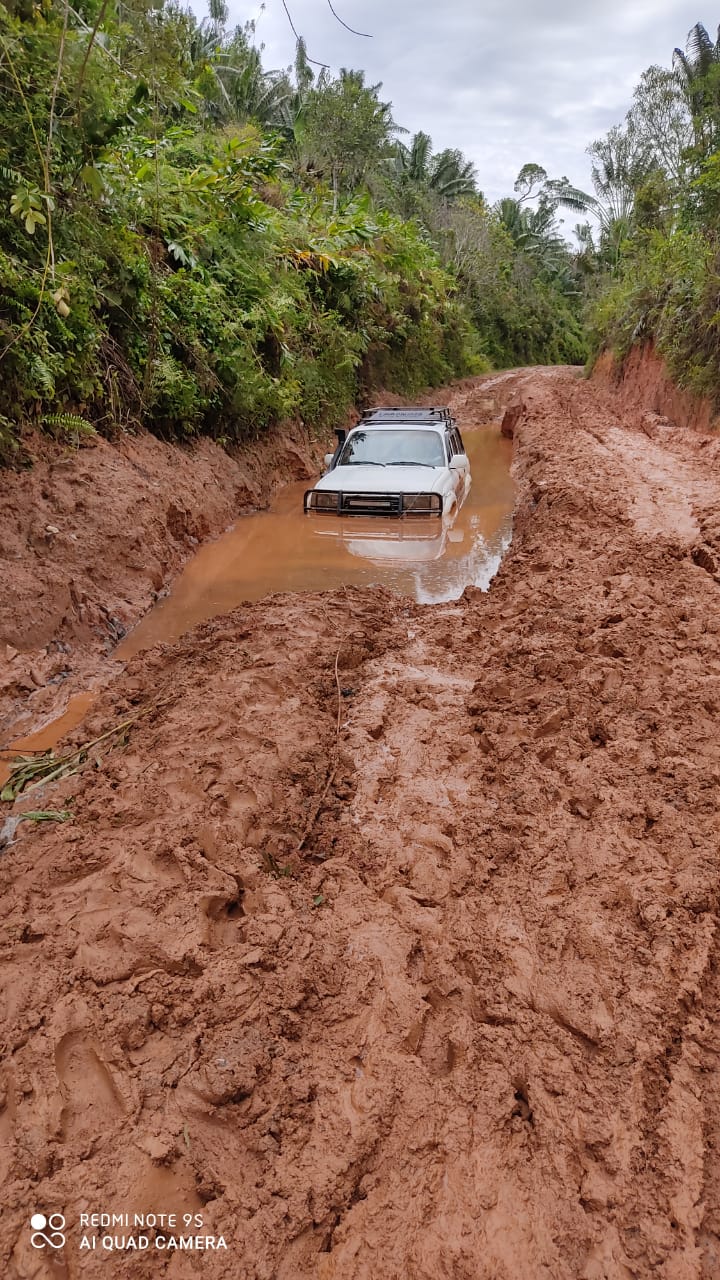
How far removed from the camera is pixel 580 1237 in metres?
1.60

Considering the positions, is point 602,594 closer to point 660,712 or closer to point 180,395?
point 660,712

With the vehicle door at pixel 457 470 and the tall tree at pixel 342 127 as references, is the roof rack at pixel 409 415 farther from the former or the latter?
the tall tree at pixel 342 127

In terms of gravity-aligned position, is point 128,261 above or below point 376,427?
above

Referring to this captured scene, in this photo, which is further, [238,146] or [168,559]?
[238,146]

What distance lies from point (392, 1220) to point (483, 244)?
41981 millimetres

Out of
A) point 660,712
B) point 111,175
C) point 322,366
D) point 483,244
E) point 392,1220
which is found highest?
point 483,244

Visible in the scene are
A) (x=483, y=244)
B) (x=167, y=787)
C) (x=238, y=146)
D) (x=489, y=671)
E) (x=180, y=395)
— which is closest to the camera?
(x=167, y=787)

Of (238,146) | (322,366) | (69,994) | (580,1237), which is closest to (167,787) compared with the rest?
(69,994)

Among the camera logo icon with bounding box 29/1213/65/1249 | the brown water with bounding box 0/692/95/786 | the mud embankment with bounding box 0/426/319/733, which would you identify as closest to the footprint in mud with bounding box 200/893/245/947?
the camera logo icon with bounding box 29/1213/65/1249

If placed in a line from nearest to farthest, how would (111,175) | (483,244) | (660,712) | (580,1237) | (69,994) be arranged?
(580,1237)
(69,994)
(660,712)
(111,175)
(483,244)

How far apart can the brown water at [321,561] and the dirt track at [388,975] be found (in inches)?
83.9

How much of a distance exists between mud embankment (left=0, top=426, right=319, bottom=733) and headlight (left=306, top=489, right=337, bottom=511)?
127 cm

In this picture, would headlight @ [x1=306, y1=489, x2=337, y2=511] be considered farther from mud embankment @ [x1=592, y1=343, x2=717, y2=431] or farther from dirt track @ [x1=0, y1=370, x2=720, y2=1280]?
mud embankment @ [x1=592, y1=343, x2=717, y2=431]

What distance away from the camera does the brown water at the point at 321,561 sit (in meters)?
6.66
